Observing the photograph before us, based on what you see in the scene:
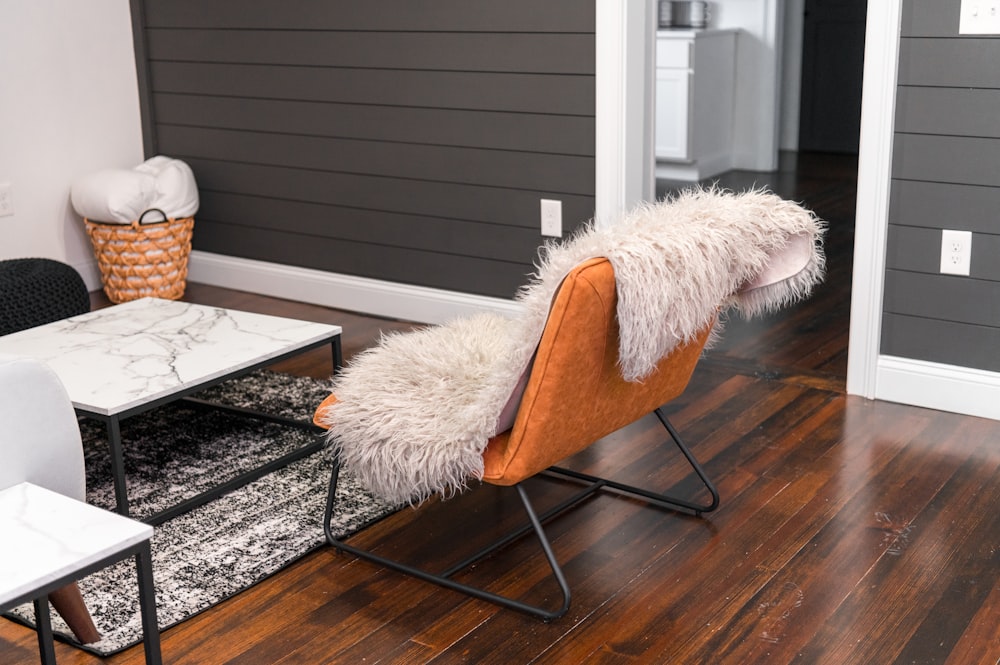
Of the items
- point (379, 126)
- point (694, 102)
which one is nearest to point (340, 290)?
point (379, 126)

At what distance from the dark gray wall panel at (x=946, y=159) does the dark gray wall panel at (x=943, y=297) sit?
0.29 meters

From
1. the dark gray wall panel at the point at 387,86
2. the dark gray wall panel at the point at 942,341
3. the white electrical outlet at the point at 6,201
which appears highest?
the dark gray wall panel at the point at 387,86

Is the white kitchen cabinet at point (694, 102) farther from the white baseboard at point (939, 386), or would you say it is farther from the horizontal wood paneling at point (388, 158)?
the white baseboard at point (939, 386)

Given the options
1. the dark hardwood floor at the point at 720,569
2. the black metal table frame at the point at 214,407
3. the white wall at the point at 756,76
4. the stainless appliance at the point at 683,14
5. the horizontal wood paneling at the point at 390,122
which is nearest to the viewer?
the dark hardwood floor at the point at 720,569

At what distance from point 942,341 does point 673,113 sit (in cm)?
363

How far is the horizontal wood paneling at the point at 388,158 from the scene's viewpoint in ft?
12.6

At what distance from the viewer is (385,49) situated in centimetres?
411

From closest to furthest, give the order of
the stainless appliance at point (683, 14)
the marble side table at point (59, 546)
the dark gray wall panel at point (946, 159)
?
the marble side table at point (59, 546)
the dark gray wall panel at point (946, 159)
the stainless appliance at point (683, 14)

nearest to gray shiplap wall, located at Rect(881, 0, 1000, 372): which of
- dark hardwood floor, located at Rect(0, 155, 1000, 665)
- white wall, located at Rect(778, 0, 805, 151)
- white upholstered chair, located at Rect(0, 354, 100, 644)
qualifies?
dark hardwood floor, located at Rect(0, 155, 1000, 665)

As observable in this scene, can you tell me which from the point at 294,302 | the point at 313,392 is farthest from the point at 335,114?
the point at 313,392

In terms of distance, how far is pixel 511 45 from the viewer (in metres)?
3.80

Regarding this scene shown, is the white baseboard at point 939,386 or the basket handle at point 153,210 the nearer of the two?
the white baseboard at point 939,386

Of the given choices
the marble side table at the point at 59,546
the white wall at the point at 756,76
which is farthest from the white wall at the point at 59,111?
the white wall at the point at 756,76

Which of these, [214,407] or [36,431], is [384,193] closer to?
[214,407]
